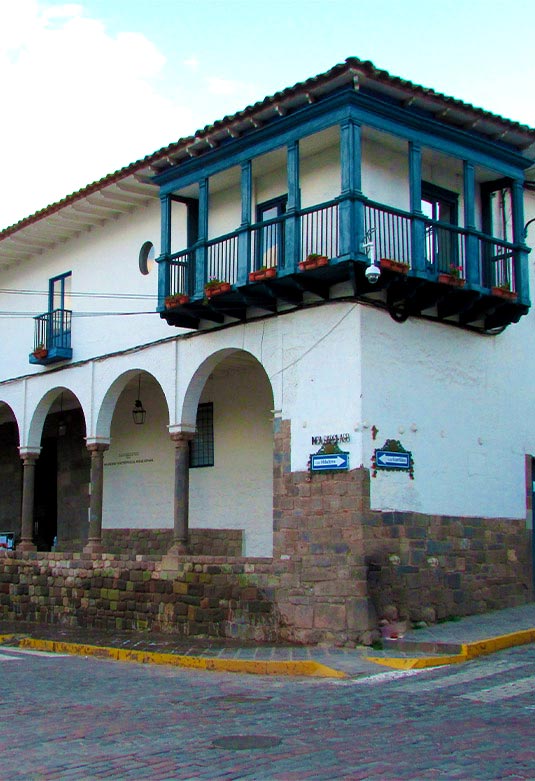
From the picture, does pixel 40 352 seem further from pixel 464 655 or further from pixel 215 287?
pixel 464 655

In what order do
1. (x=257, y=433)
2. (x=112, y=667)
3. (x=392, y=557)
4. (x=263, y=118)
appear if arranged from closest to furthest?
1. (x=112, y=667)
2. (x=392, y=557)
3. (x=263, y=118)
4. (x=257, y=433)

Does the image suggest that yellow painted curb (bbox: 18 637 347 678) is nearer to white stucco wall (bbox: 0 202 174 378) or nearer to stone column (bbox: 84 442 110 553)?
stone column (bbox: 84 442 110 553)

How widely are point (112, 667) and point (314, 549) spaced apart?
3172 millimetres

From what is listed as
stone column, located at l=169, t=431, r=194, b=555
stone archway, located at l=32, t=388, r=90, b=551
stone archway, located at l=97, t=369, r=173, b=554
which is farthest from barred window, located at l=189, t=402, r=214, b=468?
stone archway, located at l=32, t=388, r=90, b=551

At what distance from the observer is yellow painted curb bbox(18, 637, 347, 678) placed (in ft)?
37.6

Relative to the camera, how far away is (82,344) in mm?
19391

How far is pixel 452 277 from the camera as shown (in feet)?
46.1

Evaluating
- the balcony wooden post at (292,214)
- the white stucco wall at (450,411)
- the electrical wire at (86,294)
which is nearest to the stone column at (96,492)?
the electrical wire at (86,294)

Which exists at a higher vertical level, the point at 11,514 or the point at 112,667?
the point at 11,514

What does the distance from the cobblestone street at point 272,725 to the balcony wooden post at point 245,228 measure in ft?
20.0

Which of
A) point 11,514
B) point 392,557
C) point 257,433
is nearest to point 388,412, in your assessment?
point 392,557

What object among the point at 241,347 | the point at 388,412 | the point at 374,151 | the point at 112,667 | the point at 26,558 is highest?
the point at 374,151

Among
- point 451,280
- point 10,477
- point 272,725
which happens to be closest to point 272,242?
point 451,280

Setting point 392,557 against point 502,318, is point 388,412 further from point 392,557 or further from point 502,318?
point 502,318
